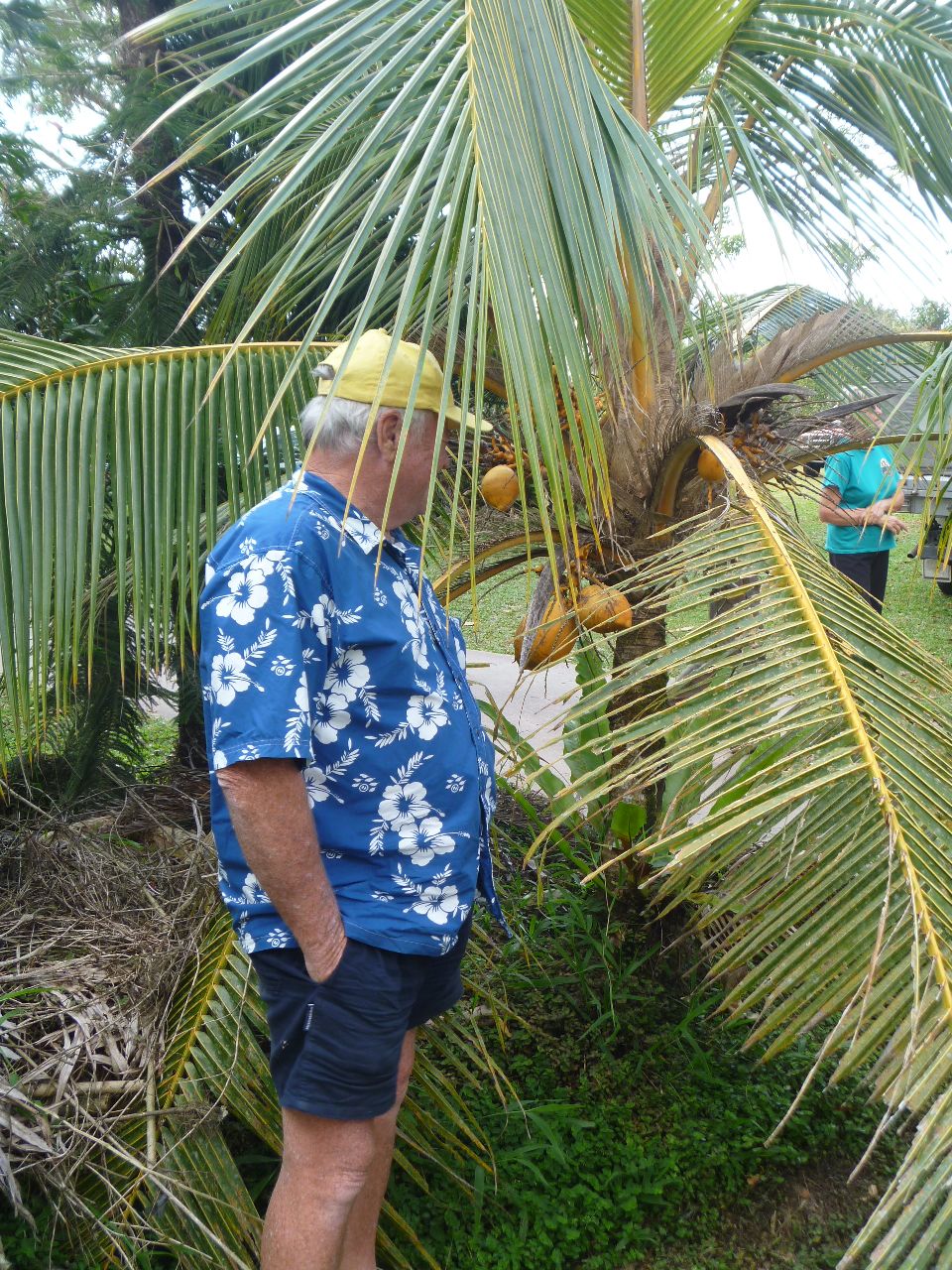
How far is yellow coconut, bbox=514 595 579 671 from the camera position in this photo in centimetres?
225

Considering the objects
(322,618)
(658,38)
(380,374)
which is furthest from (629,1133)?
(658,38)

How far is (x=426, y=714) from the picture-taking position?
169cm

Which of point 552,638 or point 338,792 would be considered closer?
point 338,792

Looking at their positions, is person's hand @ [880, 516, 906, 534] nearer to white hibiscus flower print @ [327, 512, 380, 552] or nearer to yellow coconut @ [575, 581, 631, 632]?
yellow coconut @ [575, 581, 631, 632]

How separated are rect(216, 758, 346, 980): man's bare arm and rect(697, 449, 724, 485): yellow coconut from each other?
1.26 m

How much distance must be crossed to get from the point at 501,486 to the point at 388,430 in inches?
30.2

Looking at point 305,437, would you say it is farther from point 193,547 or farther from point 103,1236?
point 103,1236

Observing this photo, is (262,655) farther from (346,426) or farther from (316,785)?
(346,426)

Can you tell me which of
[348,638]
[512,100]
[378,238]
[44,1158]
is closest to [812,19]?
[378,238]

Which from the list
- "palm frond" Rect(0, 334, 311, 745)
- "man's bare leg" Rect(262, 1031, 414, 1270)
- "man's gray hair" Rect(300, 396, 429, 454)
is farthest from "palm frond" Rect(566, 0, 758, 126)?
"man's bare leg" Rect(262, 1031, 414, 1270)

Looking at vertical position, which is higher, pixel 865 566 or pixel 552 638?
pixel 552 638

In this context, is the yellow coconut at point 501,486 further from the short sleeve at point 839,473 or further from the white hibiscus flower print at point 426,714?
the short sleeve at point 839,473

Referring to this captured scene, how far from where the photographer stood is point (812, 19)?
107 inches

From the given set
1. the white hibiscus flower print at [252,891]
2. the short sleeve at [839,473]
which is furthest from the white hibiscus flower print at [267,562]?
the short sleeve at [839,473]
